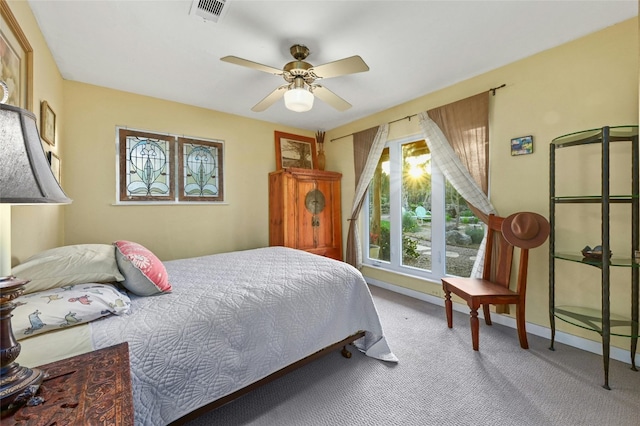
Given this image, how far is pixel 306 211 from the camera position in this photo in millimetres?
3951

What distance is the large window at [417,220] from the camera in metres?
3.04

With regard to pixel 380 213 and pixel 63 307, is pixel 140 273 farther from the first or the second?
pixel 380 213

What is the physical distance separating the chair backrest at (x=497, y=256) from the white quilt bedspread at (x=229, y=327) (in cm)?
131

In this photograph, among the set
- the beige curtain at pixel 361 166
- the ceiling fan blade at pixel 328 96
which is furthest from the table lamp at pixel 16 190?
the beige curtain at pixel 361 166

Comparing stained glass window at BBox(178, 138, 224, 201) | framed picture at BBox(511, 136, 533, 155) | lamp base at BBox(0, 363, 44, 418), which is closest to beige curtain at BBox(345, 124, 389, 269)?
framed picture at BBox(511, 136, 533, 155)

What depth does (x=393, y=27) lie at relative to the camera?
1.97 metres

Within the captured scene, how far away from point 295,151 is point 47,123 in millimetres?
2904

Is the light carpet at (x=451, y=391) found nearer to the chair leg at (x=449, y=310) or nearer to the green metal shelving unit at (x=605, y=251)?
the green metal shelving unit at (x=605, y=251)

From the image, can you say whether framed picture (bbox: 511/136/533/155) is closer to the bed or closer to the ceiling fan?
the ceiling fan

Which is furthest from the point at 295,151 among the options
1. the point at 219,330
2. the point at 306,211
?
the point at 219,330

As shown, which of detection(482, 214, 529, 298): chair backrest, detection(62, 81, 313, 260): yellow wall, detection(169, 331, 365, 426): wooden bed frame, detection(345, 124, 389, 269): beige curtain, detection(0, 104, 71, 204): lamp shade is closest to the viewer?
detection(0, 104, 71, 204): lamp shade

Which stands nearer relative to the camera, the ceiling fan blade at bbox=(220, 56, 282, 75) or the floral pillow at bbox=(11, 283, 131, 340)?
the floral pillow at bbox=(11, 283, 131, 340)

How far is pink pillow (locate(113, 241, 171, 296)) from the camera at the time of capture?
1.58 m

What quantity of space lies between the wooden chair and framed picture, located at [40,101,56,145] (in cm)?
360
